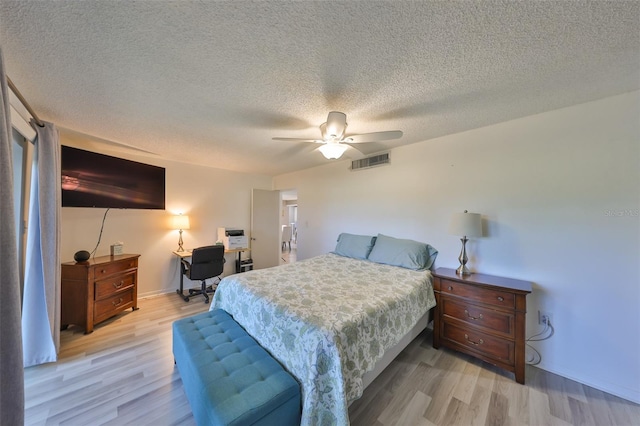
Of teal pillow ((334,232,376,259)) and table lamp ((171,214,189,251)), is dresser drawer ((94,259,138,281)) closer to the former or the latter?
table lamp ((171,214,189,251))

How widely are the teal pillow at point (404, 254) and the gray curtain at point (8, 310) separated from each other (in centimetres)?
281

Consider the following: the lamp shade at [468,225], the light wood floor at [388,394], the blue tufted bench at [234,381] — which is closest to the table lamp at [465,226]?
the lamp shade at [468,225]

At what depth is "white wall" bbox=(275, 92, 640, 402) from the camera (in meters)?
1.65

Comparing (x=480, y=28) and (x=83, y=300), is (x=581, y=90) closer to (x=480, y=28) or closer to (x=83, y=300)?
(x=480, y=28)

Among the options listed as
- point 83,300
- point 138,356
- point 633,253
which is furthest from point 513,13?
point 83,300

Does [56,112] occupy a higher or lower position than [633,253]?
higher

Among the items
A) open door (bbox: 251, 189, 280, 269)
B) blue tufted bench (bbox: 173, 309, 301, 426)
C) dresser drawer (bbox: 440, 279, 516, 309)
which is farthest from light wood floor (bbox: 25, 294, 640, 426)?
open door (bbox: 251, 189, 280, 269)

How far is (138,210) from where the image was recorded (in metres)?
3.31

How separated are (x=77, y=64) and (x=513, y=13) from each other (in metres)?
2.56

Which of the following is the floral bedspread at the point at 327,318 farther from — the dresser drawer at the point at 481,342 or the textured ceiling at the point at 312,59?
the textured ceiling at the point at 312,59

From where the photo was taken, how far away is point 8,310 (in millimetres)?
818

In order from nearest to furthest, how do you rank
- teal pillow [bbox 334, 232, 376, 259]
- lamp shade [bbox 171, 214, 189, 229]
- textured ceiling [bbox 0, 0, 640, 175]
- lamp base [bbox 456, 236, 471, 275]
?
textured ceiling [bbox 0, 0, 640, 175] → lamp base [bbox 456, 236, 471, 275] → teal pillow [bbox 334, 232, 376, 259] → lamp shade [bbox 171, 214, 189, 229]

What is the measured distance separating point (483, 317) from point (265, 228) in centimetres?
422

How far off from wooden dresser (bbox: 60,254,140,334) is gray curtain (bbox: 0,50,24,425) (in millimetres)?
2056
